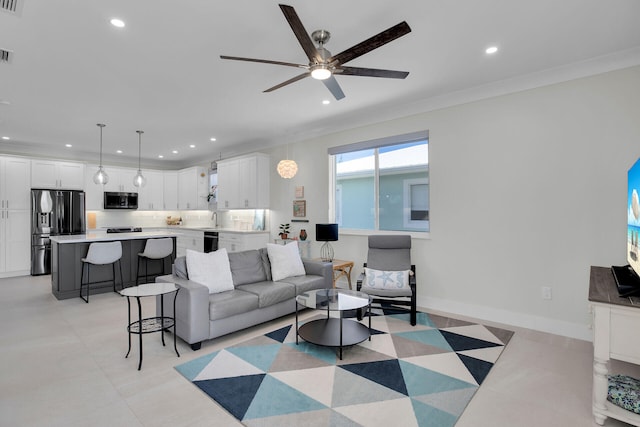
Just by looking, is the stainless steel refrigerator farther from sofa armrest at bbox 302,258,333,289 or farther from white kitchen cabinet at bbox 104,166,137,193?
sofa armrest at bbox 302,258,333,289

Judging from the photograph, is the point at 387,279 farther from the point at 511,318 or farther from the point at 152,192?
the point at 152,192

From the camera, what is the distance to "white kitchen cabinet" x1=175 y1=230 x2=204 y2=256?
7.26m

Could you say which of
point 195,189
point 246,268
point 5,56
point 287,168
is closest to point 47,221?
point 195,189

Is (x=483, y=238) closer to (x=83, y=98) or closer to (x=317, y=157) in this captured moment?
(x=317, y=157)

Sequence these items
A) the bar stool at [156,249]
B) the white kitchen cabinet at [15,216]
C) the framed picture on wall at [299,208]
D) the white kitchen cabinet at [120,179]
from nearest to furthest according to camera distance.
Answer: the bar stool at [156,249]
the framed picture on wall at [299,208]
the white kitchen cabinet at [15,216]
the white kitchen cabinet at [120,179]

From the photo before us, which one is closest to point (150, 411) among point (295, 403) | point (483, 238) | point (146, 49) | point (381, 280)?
point (295, 403)

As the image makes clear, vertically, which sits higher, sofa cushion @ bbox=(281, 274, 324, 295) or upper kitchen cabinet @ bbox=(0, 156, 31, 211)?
upper kitchen cabinet @ bbox=(0, 156, 31, 211)

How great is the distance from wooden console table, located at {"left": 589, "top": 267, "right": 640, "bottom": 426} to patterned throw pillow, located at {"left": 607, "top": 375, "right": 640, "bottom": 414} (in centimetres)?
3

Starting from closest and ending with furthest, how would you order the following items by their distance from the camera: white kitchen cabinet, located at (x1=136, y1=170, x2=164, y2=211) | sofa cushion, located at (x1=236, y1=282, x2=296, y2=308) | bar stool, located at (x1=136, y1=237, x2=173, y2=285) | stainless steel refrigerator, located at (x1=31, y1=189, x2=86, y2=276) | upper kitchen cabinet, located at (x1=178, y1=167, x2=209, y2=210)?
sofa cushion, located at (x1=236, y1=282, x2=296, y2=308) < bar stool, located at (x1=136, y1=237, x2=173, y2=285) < stainless steel refrigerator, located at (x1=31, y1=189, x2=86, y2=276) < upper kitchen cabinet, located at (x1=178, y1=167, x2=209, y2=210) < white kitchen cabinet, located at (x1=136, y1=170, x2=164, y2=211)

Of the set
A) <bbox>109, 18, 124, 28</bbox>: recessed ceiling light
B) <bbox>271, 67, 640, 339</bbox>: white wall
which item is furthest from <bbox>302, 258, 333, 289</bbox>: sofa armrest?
<bbox>109, 18, 124, 28</bbox>: recessed ceiling light

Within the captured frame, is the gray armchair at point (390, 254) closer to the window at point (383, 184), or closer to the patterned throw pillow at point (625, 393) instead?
the window at point (383, 184)

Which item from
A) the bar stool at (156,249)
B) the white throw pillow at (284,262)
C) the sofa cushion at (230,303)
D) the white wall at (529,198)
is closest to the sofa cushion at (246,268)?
the white throw pillow at (284,262)

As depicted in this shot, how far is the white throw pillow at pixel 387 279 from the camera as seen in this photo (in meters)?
3.73

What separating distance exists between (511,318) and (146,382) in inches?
144
